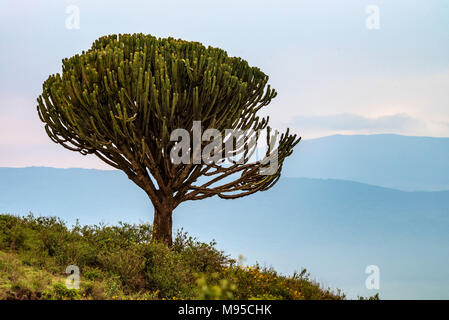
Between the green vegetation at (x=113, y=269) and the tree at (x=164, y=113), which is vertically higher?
the tree at (x=164, y=113)

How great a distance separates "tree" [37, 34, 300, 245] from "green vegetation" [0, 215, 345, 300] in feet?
5.52

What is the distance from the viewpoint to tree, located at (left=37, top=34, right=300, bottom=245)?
10680mm

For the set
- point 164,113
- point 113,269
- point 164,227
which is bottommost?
point 113,269

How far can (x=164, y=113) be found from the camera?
35.0 ft

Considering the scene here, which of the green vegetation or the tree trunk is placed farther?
the tree trunk

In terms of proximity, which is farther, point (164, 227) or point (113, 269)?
point (164, 227)

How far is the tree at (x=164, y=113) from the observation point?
35.0 ft

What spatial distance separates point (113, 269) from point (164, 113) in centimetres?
377

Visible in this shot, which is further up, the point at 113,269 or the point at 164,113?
the point at 164,113

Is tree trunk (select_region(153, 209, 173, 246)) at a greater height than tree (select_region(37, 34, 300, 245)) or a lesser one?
lesser

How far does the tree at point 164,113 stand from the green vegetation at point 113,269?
66.2 inches

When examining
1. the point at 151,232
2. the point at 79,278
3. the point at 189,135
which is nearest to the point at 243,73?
the point at 189,135
